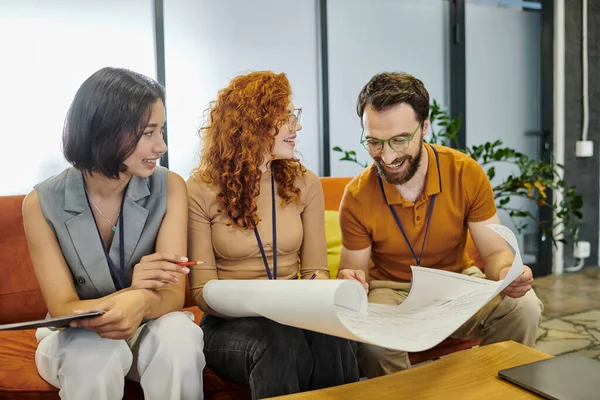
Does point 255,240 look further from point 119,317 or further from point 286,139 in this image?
point 119,317

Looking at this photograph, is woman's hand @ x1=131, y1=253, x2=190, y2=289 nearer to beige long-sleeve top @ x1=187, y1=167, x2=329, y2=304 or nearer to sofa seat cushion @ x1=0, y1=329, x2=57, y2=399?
beige long-sleeve top @ x1=187, y1=167, x2=329, y2=304

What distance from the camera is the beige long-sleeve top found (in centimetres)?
174

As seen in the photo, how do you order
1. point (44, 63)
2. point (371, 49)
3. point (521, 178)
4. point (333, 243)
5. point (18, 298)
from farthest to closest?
point (371, 49) < point (521, 178) < point (44, 63) < point (333, 243) < point (18, 298)

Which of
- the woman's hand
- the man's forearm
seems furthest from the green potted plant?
the woman's hand

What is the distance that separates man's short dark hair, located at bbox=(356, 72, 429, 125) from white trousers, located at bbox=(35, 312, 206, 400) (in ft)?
2.94

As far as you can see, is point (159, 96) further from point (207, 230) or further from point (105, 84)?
point (207, 230)

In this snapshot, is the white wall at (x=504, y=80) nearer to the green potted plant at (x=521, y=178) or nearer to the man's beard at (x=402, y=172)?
the green potted plant at (x=521, y=178)

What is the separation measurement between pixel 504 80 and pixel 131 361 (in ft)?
11.7

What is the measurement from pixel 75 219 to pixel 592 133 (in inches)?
149

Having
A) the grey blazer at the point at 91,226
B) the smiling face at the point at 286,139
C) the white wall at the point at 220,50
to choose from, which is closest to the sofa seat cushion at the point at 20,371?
the grey blazer at the point at 91,226

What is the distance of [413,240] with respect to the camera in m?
1.94

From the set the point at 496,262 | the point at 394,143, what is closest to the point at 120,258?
the point at 394,143

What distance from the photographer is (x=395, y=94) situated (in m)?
1.86

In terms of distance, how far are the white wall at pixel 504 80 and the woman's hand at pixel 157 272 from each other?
2988 mm
